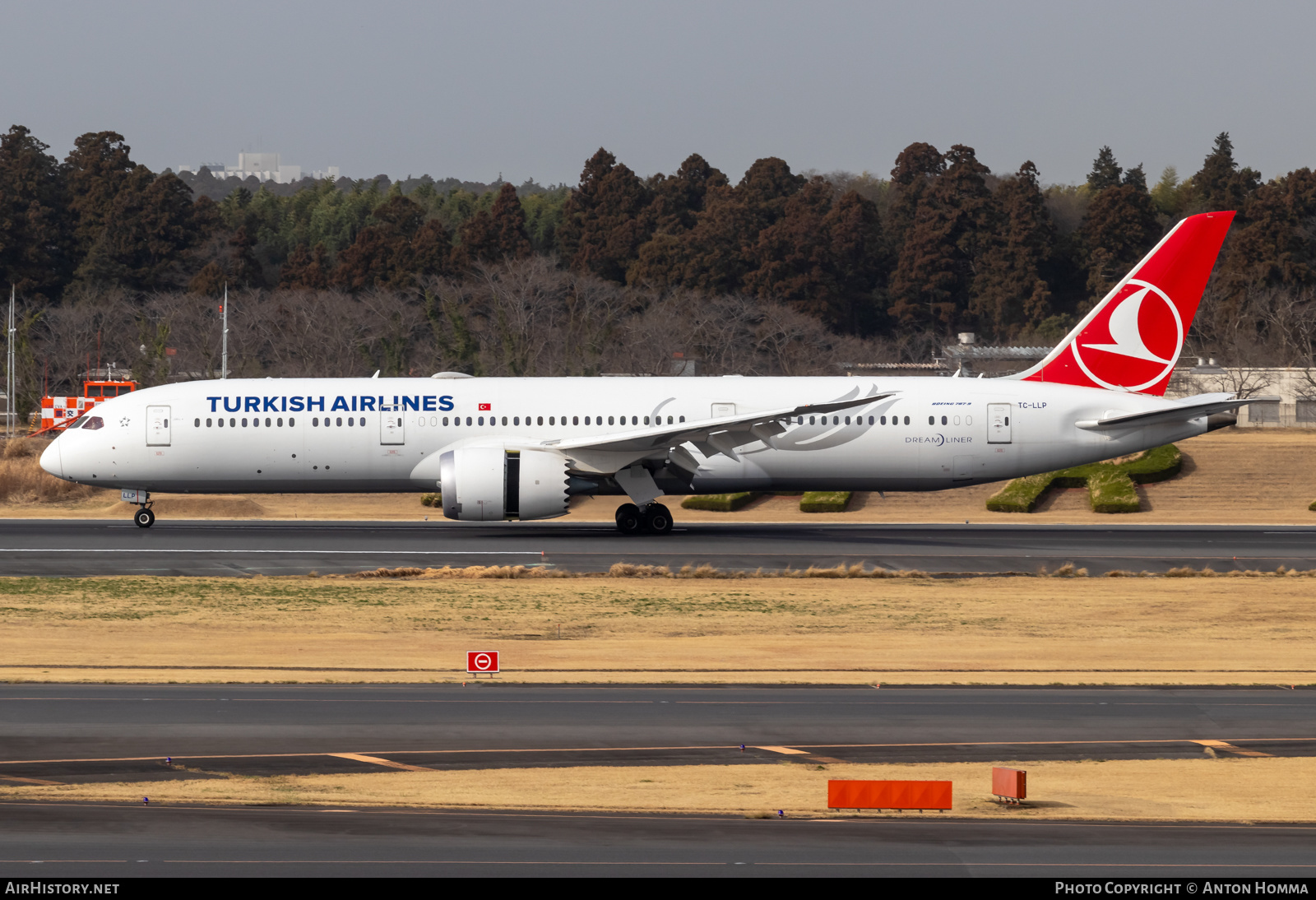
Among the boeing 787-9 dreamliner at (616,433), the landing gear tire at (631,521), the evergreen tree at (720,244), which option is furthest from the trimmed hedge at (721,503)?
the evergreen tree at (720,244)

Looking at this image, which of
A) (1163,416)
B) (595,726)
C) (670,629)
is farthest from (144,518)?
(1163,416)

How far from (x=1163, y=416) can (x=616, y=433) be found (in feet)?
47.1

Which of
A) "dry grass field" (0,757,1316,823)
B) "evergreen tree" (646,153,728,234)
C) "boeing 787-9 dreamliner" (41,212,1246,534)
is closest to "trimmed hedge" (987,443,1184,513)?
"boeing 787-9 dreamliner" (41,212,1246,534)

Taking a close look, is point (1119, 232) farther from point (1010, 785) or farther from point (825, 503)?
point (1010, 785)

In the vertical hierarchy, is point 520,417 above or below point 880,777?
above

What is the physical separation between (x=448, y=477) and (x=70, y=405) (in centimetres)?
3679

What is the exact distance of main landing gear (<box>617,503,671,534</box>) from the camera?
38281 millimetres

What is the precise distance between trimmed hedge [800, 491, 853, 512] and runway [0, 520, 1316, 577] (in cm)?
484

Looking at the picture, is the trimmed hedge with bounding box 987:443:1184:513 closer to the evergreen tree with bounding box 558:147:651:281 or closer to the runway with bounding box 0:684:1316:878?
the runway with bounding box 0:684:1316:878

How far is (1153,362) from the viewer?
39.8 meters

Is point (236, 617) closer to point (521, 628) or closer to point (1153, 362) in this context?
point (521, 628)

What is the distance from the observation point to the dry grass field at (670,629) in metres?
19.2
